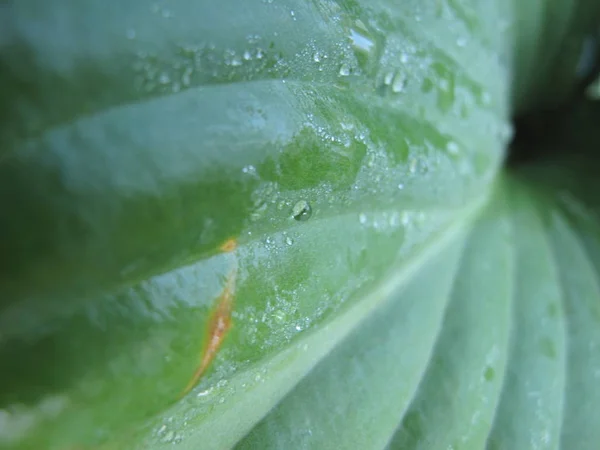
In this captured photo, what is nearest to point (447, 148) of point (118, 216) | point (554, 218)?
point (554, 218)

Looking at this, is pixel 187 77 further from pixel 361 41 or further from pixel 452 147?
pixel 452 147

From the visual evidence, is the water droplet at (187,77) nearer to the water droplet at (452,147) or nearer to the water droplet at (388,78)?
the water droplet at (388,78)

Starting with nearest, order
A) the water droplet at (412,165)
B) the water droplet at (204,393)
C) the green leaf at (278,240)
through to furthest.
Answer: the green leaf at (278,240), the water droplet at (204,393), the water droplet at (412,165)

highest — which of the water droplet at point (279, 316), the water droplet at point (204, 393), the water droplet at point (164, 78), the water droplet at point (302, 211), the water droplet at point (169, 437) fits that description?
the water droplet at point (164, 78)

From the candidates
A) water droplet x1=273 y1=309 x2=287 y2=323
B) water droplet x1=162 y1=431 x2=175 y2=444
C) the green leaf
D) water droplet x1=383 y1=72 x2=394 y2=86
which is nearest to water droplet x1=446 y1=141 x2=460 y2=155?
the green leaf

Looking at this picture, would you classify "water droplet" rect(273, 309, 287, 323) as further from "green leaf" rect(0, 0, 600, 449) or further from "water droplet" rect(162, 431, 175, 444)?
"water droplet" rect(162, 431, 175, 444)

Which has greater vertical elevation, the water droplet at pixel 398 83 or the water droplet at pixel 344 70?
the water droplet at pixel 344 70

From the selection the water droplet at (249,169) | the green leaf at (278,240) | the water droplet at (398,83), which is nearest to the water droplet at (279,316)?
the green leaf at (278,240)
